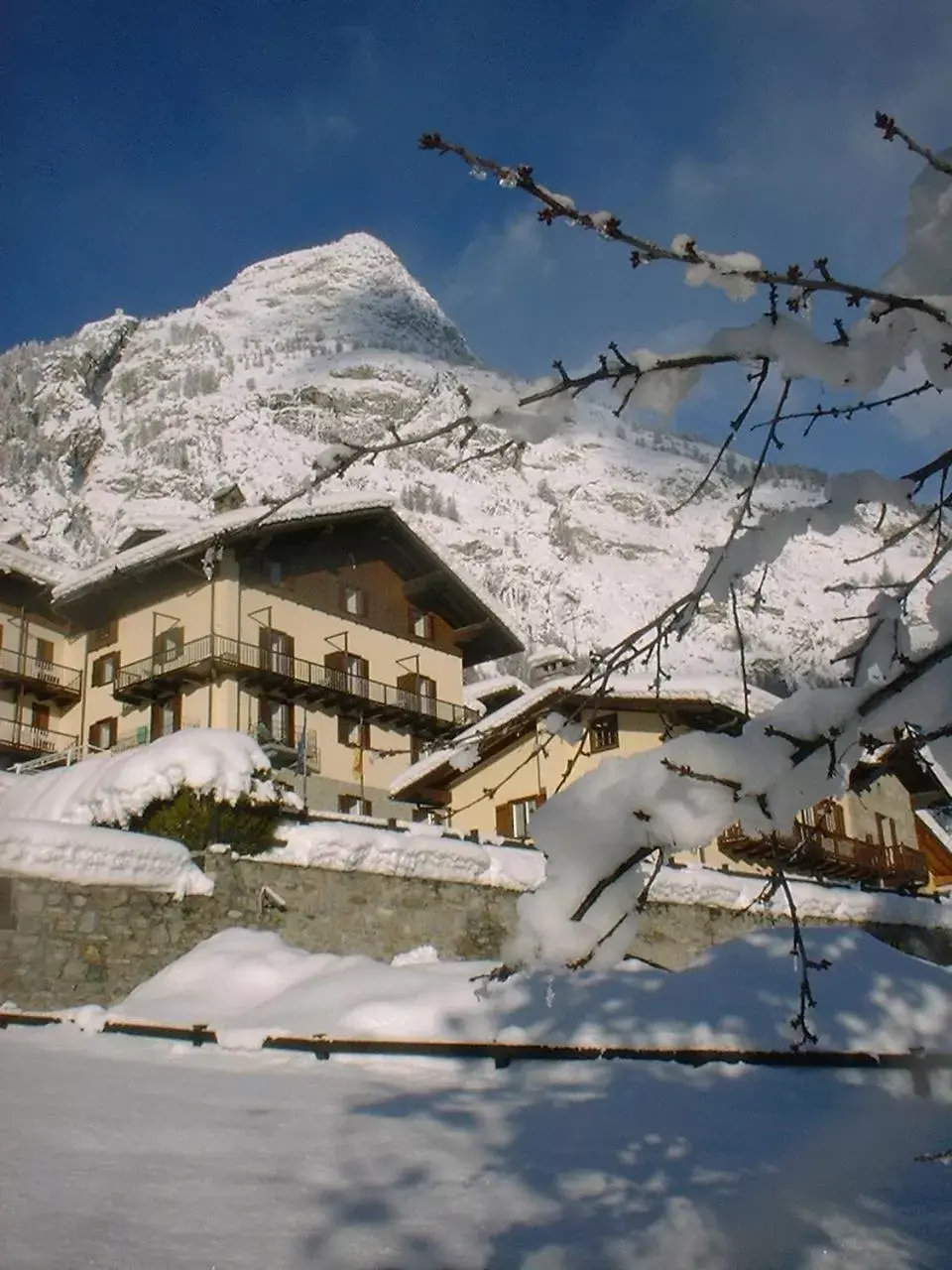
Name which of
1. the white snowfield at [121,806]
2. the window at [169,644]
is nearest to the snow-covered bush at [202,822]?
the white snowfield at [121,806]

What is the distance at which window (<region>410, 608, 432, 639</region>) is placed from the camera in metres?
32.3

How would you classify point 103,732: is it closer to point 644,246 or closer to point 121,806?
point 121,806

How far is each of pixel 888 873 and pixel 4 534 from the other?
1016 inches

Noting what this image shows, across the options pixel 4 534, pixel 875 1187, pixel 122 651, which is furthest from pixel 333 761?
pixel 875 1187

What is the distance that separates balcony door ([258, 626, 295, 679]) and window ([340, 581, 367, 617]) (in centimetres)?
243

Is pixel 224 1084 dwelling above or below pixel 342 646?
below

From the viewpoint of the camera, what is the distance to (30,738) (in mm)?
29156

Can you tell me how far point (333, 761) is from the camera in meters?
28.8

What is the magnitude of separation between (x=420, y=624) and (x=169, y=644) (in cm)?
798

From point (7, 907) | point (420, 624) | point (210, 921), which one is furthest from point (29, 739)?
point (7, 907)

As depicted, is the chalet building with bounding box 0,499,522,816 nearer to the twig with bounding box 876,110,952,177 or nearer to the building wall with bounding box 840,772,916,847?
the building wall with bounding box 840,772,916,847

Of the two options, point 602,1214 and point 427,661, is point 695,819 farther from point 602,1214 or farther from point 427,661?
point 427,661

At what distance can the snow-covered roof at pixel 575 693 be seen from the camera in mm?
2912

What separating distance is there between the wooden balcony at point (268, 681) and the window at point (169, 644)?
3cm
